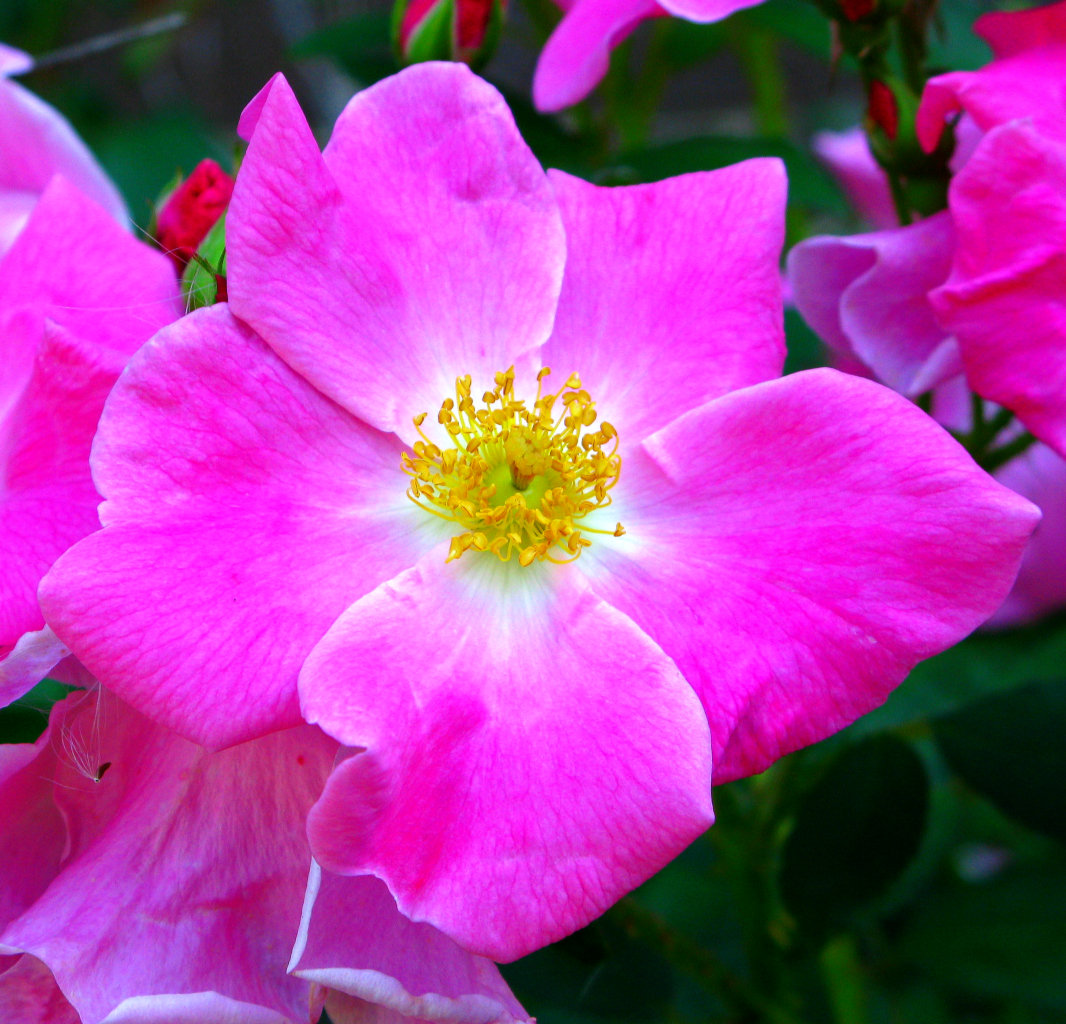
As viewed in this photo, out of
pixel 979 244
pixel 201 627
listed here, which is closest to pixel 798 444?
pixel 979 244

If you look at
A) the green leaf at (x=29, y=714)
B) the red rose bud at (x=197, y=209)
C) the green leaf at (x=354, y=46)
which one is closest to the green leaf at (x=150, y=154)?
the green leaf at (x=354, y=46)

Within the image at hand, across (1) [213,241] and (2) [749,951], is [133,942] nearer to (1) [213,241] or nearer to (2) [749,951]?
(1) [213,241]

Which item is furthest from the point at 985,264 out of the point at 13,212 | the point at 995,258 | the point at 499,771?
the point at 13,212

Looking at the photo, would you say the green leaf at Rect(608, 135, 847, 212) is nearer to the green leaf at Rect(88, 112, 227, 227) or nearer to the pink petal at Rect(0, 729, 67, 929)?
the green leaf at Rect(88, 112, 227, 227)

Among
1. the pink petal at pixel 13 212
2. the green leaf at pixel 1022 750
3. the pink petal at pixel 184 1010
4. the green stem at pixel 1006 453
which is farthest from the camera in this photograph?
the green leaf at pixel 1022 750

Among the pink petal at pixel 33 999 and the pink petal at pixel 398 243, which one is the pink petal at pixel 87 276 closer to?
the pink petal at pixel 398 243

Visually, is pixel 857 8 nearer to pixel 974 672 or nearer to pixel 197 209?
pixel 197 209
